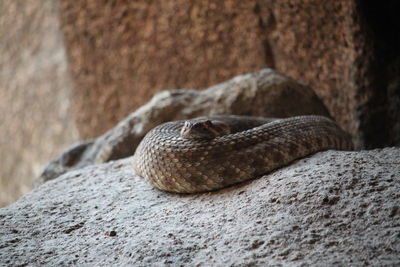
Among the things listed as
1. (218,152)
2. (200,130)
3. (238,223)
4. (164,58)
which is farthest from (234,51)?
(238,223)

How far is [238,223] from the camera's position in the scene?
2.22 meters

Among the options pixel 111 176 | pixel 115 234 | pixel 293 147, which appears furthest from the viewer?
pixel 111 176

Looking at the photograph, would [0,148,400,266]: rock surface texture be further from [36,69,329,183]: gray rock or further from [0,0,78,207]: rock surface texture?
[0,0,78,207]: rock surface texture

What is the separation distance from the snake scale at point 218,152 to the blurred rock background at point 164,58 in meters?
1.38

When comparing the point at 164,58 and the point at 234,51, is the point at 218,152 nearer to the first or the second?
the point at 234,51

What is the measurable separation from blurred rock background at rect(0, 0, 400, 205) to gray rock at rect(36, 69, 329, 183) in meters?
0.48

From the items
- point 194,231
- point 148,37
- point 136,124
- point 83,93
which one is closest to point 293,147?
point 194,231

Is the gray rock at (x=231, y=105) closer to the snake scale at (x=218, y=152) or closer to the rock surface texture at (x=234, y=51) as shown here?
the rock surface texture at (x=234, y=51)

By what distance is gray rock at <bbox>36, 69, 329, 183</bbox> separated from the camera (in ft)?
14.0

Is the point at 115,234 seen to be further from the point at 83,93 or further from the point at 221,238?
the point at 83,93

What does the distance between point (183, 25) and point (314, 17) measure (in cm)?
176

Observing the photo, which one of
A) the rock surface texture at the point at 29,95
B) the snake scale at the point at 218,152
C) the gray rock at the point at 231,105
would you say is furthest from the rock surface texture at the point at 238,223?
the rock surface texture at the point at 29,95

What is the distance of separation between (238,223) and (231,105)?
2.18 metres

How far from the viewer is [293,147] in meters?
2.86
